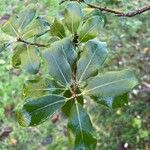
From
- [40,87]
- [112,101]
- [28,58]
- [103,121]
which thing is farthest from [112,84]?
[103,121]

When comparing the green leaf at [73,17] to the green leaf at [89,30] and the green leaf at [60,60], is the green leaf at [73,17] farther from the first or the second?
the green leaf at [60,60]

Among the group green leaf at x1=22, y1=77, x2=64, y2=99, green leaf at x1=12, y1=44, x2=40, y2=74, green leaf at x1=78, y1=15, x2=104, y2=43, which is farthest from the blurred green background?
green leaf at x1=22, y1=77, x2=64, y2=99

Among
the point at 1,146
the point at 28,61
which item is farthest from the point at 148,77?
the point at 28,61

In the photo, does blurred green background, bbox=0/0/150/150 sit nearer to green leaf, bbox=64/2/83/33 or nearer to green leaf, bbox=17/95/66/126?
green leaf, bbox=64/2/83/33

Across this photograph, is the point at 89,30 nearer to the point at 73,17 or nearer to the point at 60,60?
the point at 73,17

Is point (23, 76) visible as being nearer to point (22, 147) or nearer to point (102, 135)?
point (22, 147)

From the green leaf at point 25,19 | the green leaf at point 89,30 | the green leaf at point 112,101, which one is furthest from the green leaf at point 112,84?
the green leaf at point 25,19
